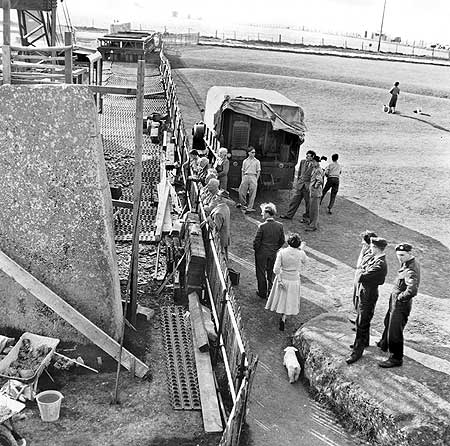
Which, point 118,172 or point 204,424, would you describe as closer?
point 204,424

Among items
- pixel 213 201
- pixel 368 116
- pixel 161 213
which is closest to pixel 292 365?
pixel 213 201

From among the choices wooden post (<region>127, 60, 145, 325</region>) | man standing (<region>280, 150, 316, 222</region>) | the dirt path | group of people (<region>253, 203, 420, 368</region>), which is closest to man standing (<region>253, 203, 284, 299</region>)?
group of people (<region>253, 203, 420, 368</region>)

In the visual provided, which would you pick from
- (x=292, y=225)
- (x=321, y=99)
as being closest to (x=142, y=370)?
(x=292, y=225)

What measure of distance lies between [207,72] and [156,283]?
25691 millimetres

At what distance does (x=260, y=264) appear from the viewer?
9828mm

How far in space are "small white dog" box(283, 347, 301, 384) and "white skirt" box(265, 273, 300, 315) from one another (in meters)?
0.79

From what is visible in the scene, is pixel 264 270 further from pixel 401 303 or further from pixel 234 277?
pixel 401 303

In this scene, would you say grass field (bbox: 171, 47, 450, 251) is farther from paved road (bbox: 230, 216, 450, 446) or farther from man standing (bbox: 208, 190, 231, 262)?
man standing (bbox: 208, 190, 231, 262)

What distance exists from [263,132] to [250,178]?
2413mm

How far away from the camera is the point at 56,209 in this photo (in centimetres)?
736

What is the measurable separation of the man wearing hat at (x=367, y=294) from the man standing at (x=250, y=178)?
6105mm

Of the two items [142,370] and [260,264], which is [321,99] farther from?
[142,370]

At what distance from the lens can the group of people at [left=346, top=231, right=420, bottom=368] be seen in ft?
24.1

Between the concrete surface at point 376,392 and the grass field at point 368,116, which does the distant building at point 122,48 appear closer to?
the grass field at point 368,116
